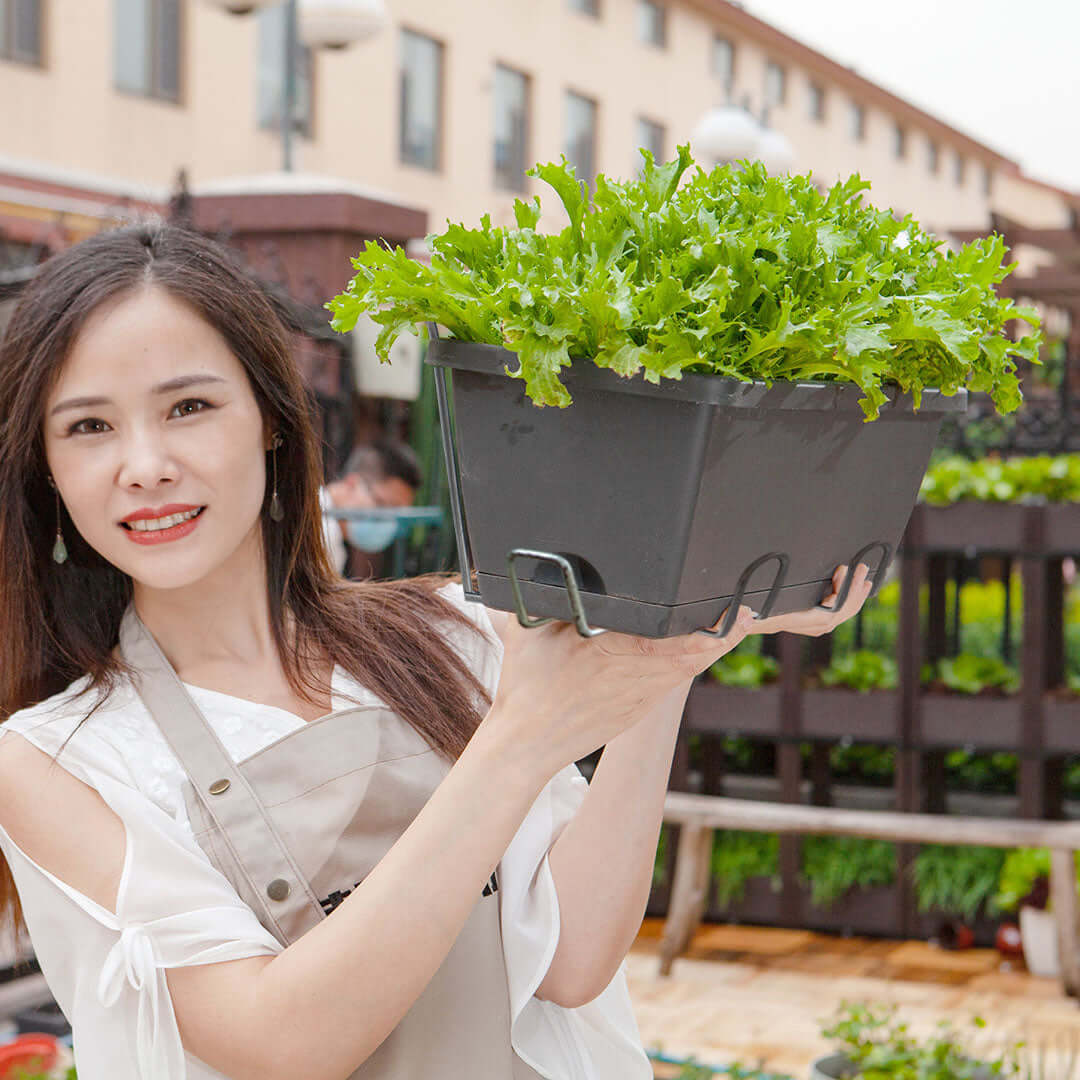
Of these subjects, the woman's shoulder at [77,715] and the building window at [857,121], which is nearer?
the woman's shoulder at [77,715]

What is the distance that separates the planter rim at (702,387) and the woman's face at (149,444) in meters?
0.36

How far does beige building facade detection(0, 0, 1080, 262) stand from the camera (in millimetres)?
12125

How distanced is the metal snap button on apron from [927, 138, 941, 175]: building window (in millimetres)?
32427

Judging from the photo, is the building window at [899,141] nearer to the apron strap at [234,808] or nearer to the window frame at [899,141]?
the window frame at [899,141]

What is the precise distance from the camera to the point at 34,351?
1409 millimetres

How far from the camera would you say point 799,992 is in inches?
186

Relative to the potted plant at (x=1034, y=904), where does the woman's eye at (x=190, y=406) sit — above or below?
above

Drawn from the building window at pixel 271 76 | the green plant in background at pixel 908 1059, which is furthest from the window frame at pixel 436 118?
the green plant in background at pixel 908 1059

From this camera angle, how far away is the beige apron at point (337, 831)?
4.42 feet

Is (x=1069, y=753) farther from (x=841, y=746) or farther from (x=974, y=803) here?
(x=841, y=746)

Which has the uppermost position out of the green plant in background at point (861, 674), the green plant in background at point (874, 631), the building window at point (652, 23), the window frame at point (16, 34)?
the building window at point (652, 23)

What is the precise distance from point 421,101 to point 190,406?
16.0m

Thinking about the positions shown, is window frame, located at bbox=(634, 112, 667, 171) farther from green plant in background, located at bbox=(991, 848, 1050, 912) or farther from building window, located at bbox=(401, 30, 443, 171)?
green plant in background, located at bbox=(991, 848, 1050, 912)

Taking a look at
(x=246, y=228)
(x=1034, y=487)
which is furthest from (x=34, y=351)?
(x=1034, y=487)
